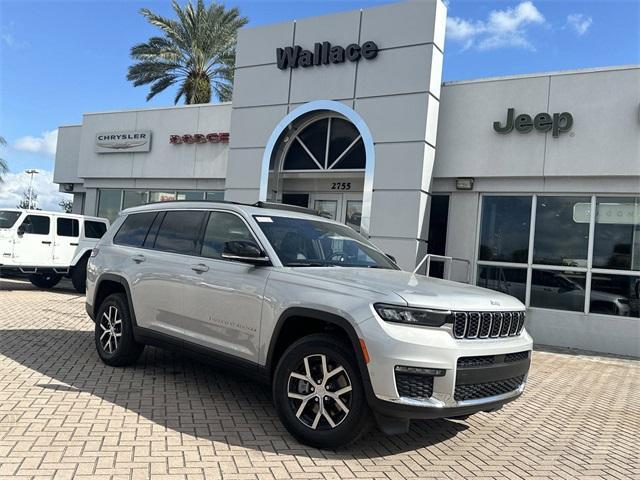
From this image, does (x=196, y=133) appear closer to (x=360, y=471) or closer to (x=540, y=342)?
(x=540, y=342)

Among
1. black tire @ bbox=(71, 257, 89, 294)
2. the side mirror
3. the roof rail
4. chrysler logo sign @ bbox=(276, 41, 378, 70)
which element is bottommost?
black tire @ bbox=(71, 257, 89, 294)

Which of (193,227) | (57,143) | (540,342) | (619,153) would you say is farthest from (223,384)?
(57,143)

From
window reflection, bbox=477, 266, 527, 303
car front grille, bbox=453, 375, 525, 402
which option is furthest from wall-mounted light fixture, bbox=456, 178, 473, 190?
car front grille, bbox=453, 375, 525, 402

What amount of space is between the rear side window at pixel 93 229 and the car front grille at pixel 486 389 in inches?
500

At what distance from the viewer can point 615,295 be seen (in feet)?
33.7

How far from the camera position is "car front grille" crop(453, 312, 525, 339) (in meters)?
3.97

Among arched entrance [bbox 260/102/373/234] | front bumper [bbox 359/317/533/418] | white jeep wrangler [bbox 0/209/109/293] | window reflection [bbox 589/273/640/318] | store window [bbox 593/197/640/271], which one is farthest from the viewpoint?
white jeep wrangler [bbox 0/209/109/293]

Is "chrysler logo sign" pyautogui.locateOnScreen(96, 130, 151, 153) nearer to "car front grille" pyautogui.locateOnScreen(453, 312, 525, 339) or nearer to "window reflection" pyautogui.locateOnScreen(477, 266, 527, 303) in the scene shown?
"window reflection" pyautogui.locateOnScreen(477, 266, 527, 303)

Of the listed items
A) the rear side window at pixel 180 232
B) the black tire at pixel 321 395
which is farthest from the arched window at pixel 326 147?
the black tire at pixel 321 395

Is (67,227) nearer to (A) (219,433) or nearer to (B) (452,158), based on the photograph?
(B) (452,158)

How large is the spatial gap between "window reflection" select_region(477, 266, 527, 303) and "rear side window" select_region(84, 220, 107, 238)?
9807 millimetres

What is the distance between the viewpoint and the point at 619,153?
33.8ft

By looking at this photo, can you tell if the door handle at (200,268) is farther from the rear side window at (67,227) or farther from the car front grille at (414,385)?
the rear side window at (67,227)

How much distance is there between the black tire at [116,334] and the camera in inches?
235
